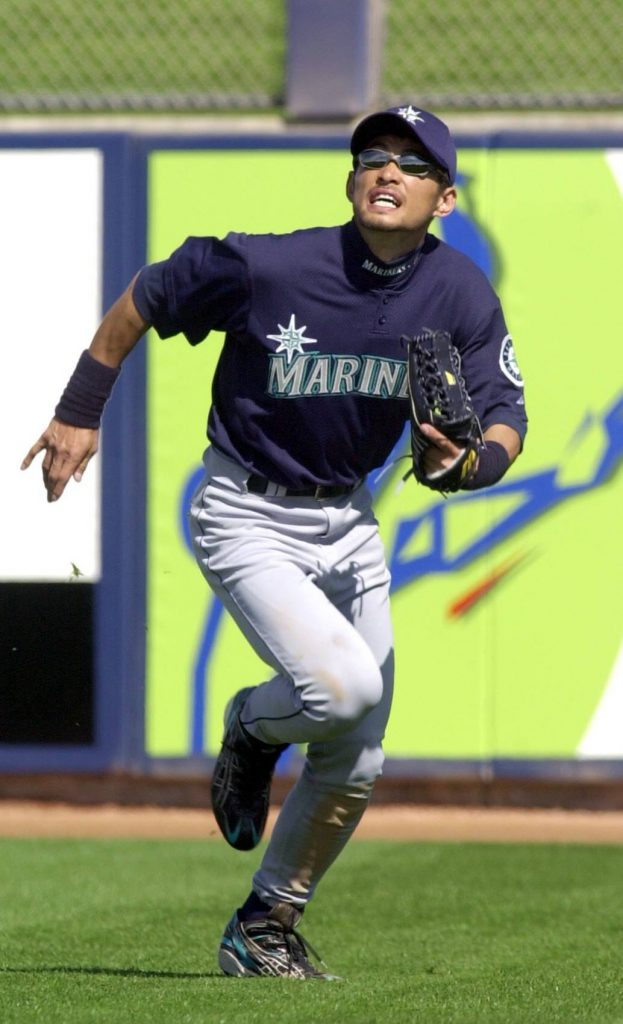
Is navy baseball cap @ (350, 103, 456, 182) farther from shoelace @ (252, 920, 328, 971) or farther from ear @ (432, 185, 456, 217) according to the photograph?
shoelace @ (252, 920, 328, 971)

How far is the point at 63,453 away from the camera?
12.9 feet

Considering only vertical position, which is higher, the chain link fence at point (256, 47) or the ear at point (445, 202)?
the chain link fence at point (256, 47)

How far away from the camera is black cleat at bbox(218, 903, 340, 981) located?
410cm

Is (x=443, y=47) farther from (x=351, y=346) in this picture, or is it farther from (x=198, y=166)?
(x=351, y=346)

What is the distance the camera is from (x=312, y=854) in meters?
4.13

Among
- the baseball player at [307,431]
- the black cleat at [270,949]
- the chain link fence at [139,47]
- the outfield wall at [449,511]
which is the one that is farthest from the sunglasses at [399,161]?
the chain link fence at [139,47]

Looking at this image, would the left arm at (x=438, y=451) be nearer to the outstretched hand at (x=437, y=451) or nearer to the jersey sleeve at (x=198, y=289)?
the outstretched hand at (x=437, y=451)

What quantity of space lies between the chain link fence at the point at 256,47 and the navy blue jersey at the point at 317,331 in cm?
673

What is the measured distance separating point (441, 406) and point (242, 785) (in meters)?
1.05

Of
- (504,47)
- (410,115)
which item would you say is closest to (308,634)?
(410,115)

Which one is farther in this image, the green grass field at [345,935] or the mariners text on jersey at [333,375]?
the mariners text on jersey at [333,375]

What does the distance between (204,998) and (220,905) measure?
6.44 feet

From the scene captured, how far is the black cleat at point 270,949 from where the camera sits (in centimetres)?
410

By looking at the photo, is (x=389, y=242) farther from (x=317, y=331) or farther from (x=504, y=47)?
(x=504, y=47)
